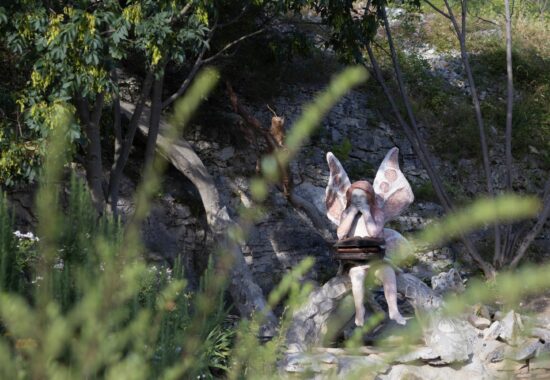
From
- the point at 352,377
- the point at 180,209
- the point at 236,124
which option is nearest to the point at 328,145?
the point at 236,124

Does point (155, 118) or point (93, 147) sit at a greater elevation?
point (155, 118)

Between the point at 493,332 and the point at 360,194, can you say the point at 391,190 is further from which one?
the point at 493,332

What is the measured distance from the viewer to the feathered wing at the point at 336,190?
7887mm

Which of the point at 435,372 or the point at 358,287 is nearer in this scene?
the point at 435,372

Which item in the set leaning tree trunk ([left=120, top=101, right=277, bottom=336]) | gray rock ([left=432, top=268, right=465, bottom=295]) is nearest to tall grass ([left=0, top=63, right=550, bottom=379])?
leaning tree trunk ([left=120, top=101, right=277, bottom=336])

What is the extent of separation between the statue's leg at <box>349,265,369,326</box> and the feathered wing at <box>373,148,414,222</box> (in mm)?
793

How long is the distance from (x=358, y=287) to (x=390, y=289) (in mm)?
411

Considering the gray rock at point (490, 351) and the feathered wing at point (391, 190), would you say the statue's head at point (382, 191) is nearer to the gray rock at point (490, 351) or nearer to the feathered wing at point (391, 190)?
the feathered wing at point (391, 190)

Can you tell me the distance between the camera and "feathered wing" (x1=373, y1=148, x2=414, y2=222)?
25.8ft

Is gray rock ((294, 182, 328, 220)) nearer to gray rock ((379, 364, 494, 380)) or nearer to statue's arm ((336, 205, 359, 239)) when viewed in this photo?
statue's arm ((336, 205, 359, 239))

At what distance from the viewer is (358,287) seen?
23.4 ft

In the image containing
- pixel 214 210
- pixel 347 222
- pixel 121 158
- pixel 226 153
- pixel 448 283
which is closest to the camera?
pixel 347 222

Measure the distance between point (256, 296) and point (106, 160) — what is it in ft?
9.56

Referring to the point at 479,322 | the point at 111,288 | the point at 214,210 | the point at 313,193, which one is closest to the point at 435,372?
the point at 479,322
